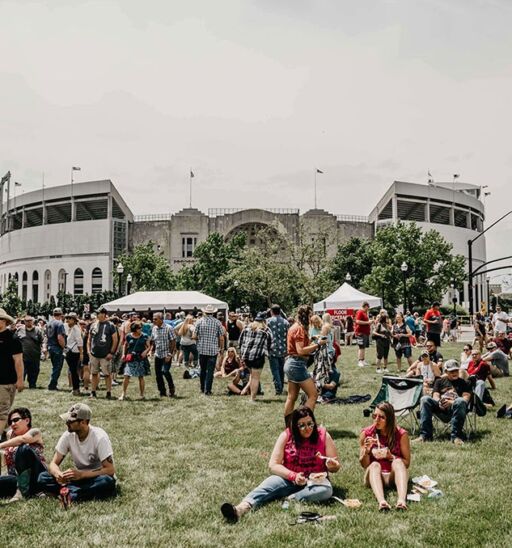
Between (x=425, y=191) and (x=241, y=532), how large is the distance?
82586 millimetres

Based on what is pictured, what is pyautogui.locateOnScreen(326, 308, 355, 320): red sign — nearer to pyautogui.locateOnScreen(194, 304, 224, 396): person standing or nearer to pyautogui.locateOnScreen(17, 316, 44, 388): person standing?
pyautogui.locateOnScreen(194, 304, 224, 396): person standing

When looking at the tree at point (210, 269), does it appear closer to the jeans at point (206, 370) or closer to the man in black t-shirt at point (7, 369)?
the jeans at point (206, 370)

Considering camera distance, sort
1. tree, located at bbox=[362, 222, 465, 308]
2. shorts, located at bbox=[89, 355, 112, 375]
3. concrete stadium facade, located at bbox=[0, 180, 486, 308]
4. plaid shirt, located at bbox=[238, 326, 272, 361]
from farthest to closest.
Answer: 1. concrete stadium facade, located at bbox=[0, 180, 486, 308]
2. tree, located at bbox=[362, 222, 465, 308]
3. shorts, located at bbox=[89, 355, 112, 375]
4. plaid shirt, located at bbox=[238, 326, 272, 361]

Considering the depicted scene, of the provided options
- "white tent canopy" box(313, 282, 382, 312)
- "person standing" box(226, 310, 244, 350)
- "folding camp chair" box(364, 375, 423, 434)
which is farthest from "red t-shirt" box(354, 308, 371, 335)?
"folding camp chair" box(364, 375, 423, 434)

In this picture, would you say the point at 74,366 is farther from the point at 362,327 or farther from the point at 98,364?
the point at 362,327

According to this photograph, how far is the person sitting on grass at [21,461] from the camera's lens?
240 inches

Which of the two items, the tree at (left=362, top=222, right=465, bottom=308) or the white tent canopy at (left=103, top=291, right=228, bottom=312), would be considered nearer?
the white tent canopy at (left=103, top=291, right=228, bottom=312)

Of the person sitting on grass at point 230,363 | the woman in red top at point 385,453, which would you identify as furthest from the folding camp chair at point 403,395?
the person sitting on grass at point 230,363

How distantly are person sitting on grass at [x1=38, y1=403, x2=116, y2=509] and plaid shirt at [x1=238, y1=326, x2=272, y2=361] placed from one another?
5.79 m

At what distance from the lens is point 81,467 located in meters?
6.22

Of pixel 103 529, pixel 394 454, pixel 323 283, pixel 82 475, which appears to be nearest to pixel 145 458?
pixel 82 475

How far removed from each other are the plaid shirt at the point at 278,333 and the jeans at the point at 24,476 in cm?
698

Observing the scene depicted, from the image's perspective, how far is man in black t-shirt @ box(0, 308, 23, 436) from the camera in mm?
7156

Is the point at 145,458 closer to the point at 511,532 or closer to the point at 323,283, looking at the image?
the point at 511,532
